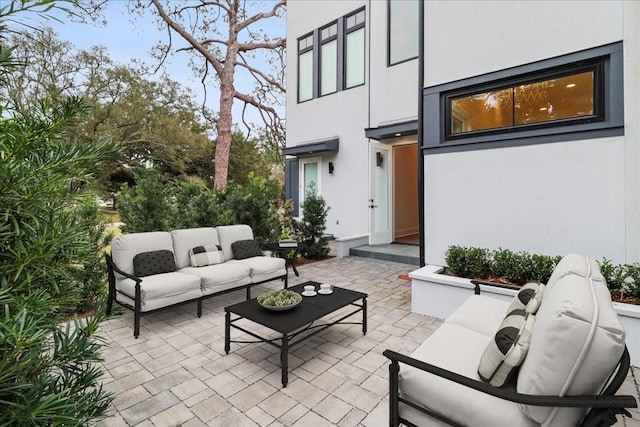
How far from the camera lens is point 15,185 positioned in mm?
1126

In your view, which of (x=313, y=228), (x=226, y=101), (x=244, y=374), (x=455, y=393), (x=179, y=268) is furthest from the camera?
(x=226, y=101)

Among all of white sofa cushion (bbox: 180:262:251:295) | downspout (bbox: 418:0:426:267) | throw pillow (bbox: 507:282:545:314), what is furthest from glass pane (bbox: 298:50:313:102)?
throw pillow (bbox: 507:282:545:314)

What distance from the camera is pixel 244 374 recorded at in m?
2.85

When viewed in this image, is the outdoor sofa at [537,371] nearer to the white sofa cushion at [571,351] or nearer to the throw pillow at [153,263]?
the white sofa cushion at [571,351]

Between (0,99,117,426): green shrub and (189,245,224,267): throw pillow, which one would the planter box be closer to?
(189,245,224,267): throw pillow

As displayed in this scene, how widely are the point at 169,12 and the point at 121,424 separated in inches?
472

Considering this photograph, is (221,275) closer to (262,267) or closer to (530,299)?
(262,267)

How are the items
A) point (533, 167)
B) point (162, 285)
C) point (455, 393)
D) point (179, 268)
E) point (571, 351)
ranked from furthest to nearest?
point (179, 268) < point (533, 167) < point (162, 285) < point (455, 393) < point (571, 351)

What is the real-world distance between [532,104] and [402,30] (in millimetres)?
4862

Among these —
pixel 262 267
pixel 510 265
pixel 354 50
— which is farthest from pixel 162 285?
pixel 354 50

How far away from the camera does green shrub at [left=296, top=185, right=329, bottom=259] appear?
768cm

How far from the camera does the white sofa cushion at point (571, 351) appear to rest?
1.31 meters

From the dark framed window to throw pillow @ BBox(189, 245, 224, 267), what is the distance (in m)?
3.69

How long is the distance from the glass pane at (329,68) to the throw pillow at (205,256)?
6479 mm
